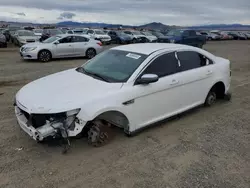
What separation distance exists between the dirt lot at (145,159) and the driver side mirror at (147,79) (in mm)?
963

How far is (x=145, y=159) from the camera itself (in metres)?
3.97

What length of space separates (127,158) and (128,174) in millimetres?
428

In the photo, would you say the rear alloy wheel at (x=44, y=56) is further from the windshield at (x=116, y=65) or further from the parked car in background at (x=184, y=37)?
the parked car in background at (x=184, y=37)

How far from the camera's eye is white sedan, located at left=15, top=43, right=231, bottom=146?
3875 mm

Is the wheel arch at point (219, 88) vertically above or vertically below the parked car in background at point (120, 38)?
below

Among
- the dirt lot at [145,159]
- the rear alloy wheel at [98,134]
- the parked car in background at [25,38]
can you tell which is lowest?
the dirt lot at [145,159]

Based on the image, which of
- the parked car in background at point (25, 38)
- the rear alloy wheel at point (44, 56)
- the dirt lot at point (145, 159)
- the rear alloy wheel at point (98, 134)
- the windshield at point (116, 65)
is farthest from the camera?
the parked car in background at point (25, 38)

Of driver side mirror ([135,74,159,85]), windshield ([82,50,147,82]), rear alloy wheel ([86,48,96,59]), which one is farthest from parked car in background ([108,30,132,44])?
driver side mirror ([135,74,159,85])

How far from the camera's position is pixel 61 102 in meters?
3.87

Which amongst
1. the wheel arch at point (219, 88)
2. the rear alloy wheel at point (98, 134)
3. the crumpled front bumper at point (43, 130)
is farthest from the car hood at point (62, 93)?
the wheel arch at point (219, 88)

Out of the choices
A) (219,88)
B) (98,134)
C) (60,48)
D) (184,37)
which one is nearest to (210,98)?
(219,88)

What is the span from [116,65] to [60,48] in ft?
35.1

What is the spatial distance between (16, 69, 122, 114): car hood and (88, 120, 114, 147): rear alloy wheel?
19.0 inches

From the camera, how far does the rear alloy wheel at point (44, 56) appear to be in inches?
559
